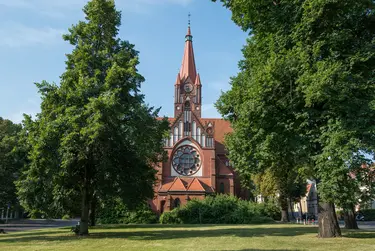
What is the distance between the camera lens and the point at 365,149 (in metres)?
14.1

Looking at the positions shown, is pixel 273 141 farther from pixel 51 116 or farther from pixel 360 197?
pixel 51 116

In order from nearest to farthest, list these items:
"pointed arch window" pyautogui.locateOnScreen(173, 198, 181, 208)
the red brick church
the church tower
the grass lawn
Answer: the grass lawn → "pointed arch window" pyautogui.locateOnScreen(173, 198, 181, 208) → the red brick church → the church tower

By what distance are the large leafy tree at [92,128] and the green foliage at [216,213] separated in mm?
17847

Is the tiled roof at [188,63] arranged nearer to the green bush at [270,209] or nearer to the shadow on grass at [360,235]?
the green bush at [270,209]

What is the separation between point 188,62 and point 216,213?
30749 millimetres

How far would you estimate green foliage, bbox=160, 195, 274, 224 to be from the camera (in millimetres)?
38438

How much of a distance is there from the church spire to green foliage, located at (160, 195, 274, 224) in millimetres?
25533

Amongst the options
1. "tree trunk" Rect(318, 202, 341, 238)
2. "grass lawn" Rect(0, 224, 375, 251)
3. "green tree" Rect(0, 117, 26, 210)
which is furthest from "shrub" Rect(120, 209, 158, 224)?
"tree trunk" Rect(318, 202, 341, 238)

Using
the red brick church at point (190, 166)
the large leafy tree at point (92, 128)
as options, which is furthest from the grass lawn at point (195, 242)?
the red brick church at point (190, 166)

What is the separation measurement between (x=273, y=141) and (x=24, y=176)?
13.9m

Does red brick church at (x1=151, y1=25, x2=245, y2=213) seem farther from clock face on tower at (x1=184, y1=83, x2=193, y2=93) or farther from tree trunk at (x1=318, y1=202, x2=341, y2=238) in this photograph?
tree trunk at (x1=318, y1=202, x2=341, y2=238)

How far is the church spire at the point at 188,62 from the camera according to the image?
196 ft

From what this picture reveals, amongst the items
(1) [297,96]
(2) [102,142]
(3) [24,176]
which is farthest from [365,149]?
(3) [24,176]

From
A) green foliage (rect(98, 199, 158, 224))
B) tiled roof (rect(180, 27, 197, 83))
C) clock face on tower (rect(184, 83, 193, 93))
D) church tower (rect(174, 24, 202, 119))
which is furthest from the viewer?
tiled roof (rect(180, 27, 197, 83))
